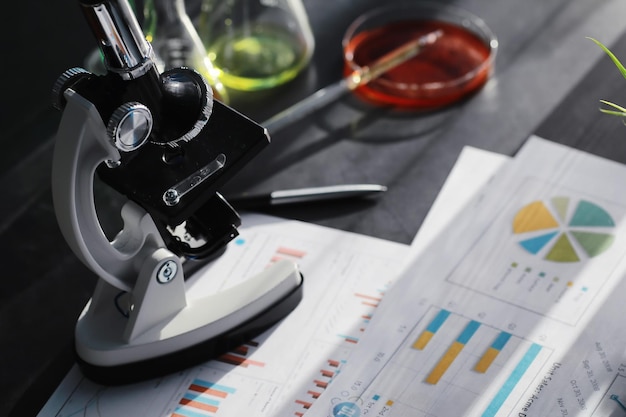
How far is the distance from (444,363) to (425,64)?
0.45m

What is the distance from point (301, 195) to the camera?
96 centimetres

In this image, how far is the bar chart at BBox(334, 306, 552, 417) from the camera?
77 centimetres

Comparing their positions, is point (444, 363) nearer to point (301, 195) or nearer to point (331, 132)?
point (301, 195)

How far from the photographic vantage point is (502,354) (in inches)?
31.7

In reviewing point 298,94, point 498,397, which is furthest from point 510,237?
point 298,94

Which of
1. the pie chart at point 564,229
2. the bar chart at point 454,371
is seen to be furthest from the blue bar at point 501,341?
the pie chart at point 564,229

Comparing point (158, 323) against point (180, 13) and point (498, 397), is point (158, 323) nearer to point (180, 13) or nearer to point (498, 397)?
point (498, 397)

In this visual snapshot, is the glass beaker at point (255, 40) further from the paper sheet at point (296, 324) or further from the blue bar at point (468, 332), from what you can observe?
the blue bar at point (468, 332)

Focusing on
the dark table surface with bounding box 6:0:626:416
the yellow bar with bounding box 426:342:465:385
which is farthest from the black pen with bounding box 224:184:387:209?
the yellow bar with bounding box 426:342:465:385

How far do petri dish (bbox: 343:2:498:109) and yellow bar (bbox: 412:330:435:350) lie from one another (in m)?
0.34

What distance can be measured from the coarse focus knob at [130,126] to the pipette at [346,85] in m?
0.39

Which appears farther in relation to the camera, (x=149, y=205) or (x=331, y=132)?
(x=331, y=132)

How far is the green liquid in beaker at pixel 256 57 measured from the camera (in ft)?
3.65

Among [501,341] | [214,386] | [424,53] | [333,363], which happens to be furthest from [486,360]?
[424,53]
